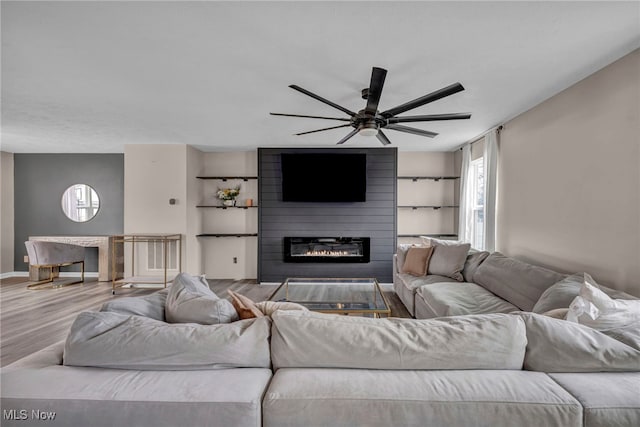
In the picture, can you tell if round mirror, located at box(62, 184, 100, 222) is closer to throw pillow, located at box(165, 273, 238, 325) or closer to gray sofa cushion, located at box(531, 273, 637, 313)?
throw pillow, located at box(165, 273, 238, 325)

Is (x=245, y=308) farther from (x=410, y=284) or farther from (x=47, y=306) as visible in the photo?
(x=47, y=306)

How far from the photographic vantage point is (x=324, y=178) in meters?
5.54

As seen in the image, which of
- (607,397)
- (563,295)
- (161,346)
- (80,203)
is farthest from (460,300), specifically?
(80,203)

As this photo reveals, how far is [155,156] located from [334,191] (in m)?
3.19

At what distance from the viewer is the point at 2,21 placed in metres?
1.91

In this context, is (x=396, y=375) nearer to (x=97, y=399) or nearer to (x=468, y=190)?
(x=97, y=399)

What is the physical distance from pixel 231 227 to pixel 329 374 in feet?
16.9

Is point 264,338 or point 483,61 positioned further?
point 483,61

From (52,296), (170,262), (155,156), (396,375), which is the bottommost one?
(52,296)

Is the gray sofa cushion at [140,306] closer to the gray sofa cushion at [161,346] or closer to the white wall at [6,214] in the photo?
the gray sofa cushion at [161,346]

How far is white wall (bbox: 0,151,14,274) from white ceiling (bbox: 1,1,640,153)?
3.14 metres

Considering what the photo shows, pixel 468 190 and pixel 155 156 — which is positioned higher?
pixel 155 156

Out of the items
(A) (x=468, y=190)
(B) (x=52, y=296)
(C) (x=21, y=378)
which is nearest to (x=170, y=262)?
(B) (x=52, y=296)

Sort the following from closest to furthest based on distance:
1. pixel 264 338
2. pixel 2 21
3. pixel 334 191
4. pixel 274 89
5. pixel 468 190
→ pixel 264 338 → pixel 2 21 → pixel 274 89 → pixel 468 190 → pixel 334 191
